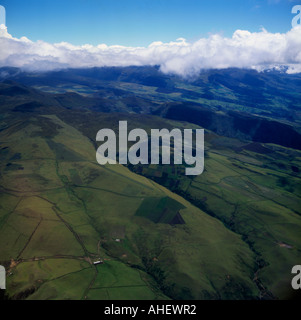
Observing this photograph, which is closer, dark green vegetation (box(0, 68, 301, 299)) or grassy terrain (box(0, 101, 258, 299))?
grassy terrain (box(0, 101, 258, 299))

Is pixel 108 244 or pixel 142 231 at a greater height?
pixel 142 231

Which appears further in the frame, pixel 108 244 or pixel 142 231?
pixel 142 231

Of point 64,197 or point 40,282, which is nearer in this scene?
point 40,282

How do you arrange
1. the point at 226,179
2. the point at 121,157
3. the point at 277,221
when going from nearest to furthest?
the point at 277,221 → the point at 226,179 → the point at 121,157

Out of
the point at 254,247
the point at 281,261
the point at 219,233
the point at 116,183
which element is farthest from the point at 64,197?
the point at 281,261

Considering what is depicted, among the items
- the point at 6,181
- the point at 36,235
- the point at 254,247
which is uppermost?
the point at 6,181

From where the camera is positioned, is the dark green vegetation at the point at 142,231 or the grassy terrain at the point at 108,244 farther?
the dark green vegetation at the point at 142,231
